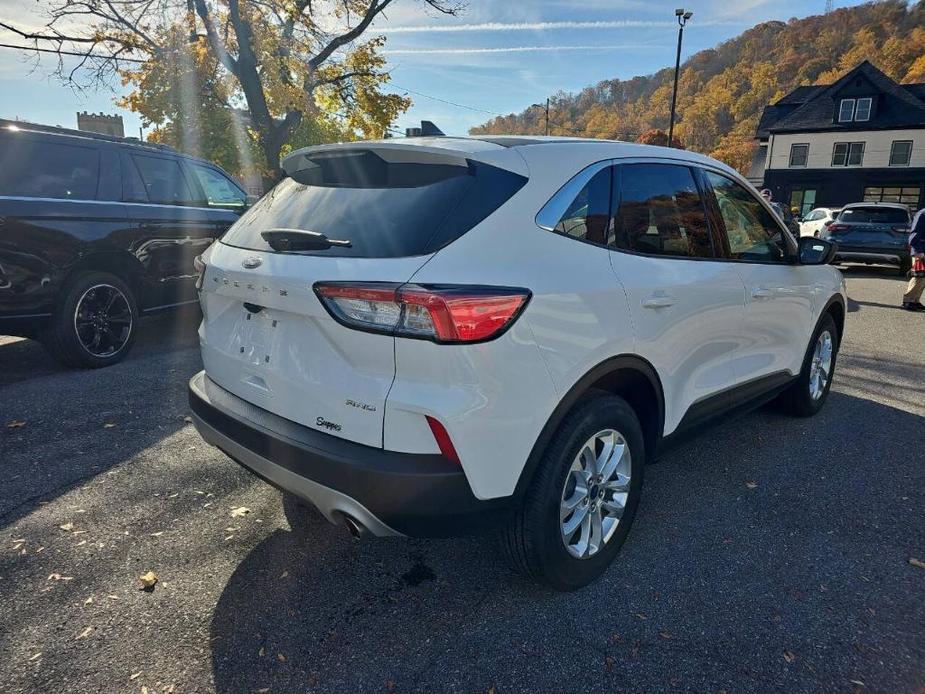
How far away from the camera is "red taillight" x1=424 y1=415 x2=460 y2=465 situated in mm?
1916

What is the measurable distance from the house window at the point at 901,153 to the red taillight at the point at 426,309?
1711 inches

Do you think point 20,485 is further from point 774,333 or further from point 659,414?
point 774,333

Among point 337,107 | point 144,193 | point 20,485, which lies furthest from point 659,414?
point 337,107

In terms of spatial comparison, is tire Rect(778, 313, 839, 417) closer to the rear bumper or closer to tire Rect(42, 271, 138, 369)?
the rear bumper

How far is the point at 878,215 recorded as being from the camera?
1408cm

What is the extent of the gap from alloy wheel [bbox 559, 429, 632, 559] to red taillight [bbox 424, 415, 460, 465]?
0.57m

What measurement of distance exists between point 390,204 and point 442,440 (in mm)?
885

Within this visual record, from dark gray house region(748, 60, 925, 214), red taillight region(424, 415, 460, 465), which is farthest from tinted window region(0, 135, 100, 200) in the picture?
dark gray house region(748, 60, 925, 214)

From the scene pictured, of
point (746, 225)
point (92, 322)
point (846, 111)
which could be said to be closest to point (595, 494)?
point (746, 225)

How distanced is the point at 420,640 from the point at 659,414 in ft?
4.68

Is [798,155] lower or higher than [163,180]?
higher

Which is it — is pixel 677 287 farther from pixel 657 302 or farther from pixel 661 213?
pixel 661 213

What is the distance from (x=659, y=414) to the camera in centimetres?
278

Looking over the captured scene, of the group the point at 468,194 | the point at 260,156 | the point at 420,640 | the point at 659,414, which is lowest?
the point at 420,640
